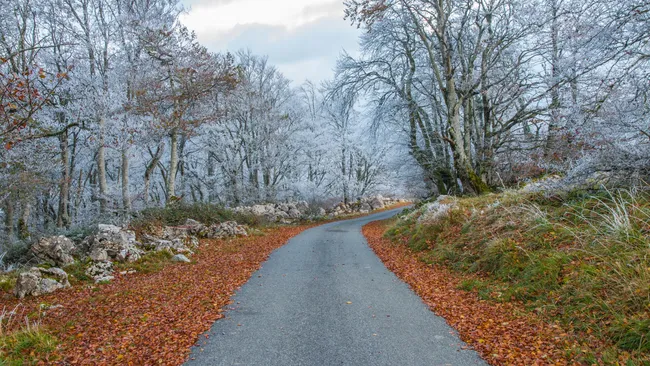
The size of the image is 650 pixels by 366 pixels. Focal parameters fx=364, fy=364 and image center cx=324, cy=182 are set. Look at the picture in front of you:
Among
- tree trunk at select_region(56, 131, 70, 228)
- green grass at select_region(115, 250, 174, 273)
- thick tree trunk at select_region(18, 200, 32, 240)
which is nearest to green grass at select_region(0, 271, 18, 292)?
green grass at select_region(115, 250, 174, 273)

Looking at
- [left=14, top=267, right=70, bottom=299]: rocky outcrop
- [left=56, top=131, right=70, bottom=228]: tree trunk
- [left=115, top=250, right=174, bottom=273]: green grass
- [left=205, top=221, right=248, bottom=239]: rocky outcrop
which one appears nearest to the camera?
[left=14, top=267, right=70, bottom=299]: rocky outcrop

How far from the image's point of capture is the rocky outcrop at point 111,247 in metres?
8.76

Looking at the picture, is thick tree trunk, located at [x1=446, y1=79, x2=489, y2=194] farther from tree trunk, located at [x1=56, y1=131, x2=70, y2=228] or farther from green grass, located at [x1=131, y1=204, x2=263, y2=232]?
tree trunk, located at [x1=56, y1=131, x2=70, y2=228]

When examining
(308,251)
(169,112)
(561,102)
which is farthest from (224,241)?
(561,102)

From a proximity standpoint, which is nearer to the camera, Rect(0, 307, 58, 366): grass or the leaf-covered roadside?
Rect(0, 307, 58, 366): grass

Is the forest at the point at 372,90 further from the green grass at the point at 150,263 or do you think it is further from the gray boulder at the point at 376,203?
the gray boulder at the point at 376,203

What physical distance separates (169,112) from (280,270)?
11.0 metres

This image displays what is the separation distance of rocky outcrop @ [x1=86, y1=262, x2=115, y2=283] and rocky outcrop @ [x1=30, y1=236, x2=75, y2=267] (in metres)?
Answer: 0.74

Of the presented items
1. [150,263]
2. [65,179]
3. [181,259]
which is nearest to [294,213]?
[65,179]

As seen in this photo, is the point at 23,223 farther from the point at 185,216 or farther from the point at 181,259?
the point at 181,259

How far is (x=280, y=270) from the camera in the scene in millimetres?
8289

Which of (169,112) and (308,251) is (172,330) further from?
(169,112)

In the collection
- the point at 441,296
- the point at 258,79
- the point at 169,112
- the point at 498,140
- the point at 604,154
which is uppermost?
the point at 258,79

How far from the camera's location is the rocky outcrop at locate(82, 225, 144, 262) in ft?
28.7
